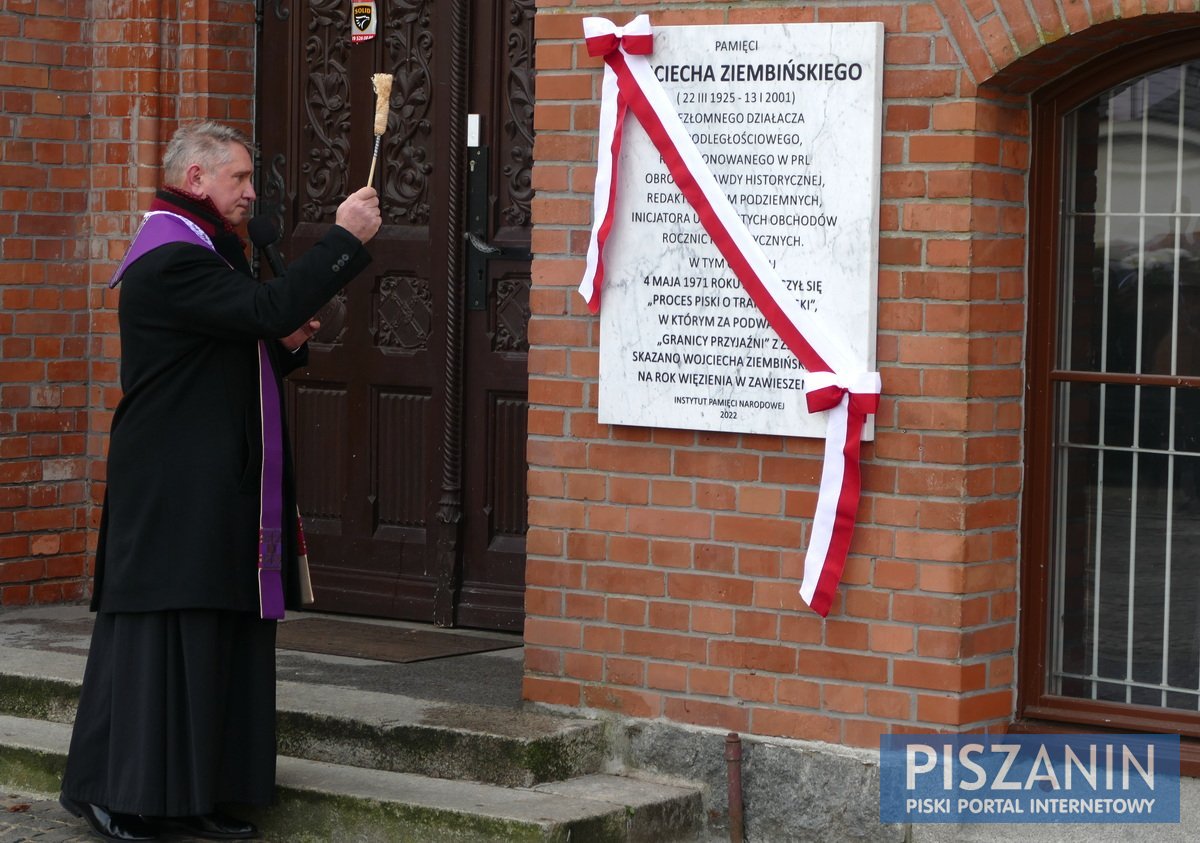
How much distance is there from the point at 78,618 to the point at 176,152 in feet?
9.27

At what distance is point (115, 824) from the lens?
5.42m

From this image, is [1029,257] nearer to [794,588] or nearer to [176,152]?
[794,588]

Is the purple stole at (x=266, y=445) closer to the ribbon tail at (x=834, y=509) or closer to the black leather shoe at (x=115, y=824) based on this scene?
the black leather shoe at (x=115, y=824)

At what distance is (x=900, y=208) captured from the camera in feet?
17.1

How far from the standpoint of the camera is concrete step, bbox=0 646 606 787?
563 cm

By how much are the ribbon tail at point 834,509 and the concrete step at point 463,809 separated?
→ 76cm

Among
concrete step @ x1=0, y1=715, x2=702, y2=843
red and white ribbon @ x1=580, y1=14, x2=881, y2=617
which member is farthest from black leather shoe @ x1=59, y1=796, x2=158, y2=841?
red and white ribbon @ x1=580, y1=14, x2=881, y2=617

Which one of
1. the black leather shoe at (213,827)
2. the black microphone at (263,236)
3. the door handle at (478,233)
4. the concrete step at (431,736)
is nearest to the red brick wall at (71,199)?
the door handle at (478,233)

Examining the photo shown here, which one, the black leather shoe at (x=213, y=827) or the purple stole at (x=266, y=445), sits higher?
the purple stole at (x=266, y=445)

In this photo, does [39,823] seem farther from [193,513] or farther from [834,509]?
[834,509]

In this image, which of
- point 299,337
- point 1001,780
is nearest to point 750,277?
point 299,337

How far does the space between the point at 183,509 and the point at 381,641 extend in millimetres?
1946

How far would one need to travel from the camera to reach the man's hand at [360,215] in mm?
5270

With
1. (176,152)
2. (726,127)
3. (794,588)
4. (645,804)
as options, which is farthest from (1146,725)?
(176,152)
